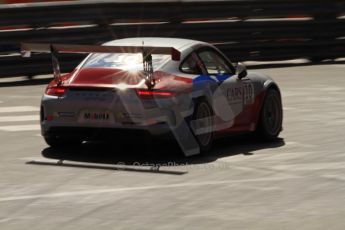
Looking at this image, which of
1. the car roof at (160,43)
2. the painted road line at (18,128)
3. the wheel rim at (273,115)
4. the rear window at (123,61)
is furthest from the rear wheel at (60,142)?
the wheel rim at (273,115)

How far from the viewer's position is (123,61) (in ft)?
37.3

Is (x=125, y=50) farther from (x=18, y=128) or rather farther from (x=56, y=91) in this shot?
(x=18, y=128)

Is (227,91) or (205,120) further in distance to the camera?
(227,91)

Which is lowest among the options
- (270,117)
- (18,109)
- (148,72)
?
(18,109)

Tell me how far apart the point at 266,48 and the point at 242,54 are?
2.37ft

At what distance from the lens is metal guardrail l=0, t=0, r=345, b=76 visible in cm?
1988

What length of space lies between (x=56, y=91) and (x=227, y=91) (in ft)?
6.63

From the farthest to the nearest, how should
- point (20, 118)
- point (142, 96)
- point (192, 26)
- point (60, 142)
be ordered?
point (192, 26) → point (20, 118) → point (60, 142) → point (142, 96)

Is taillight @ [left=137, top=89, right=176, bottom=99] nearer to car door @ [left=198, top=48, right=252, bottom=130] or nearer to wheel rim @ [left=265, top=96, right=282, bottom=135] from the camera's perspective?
car door @ [left=198, top=48, right=252, bottom=130]

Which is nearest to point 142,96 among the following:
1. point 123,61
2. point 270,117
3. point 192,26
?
point 123,61

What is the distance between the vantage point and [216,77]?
11859 mm

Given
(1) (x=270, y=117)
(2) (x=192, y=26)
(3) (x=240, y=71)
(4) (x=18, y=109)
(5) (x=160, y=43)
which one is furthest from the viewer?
(2) (x=192, y=26)

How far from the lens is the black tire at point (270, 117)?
1262cm

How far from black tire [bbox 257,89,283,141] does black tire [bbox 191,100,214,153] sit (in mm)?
1268
